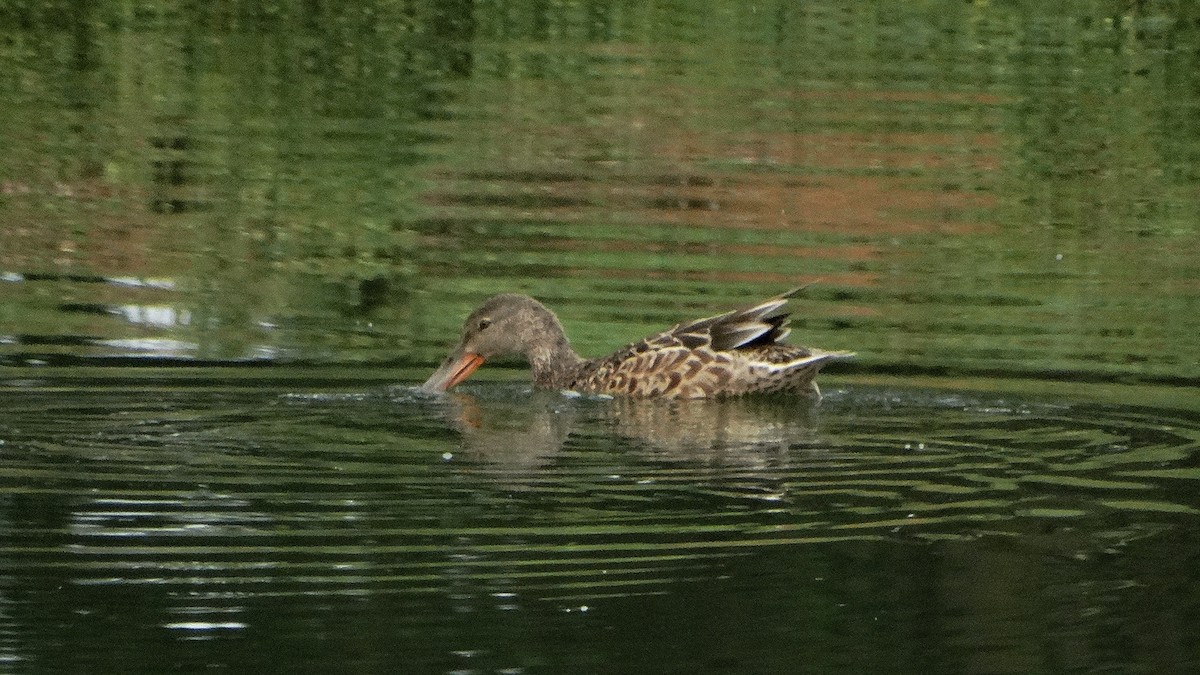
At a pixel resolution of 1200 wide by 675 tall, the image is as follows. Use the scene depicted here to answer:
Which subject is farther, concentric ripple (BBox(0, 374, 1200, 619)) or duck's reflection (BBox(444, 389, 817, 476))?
duck's reflection (BBox(444, 389, 817, 476))

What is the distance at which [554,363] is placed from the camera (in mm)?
11297

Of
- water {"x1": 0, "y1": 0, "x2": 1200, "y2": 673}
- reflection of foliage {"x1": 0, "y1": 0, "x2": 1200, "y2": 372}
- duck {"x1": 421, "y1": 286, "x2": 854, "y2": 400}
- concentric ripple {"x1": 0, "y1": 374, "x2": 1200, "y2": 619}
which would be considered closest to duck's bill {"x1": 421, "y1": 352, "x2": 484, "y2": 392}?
duck {"x1": 421, "y1": 286, "x2": 854, "y2": 400}

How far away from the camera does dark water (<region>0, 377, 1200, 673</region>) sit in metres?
6.60

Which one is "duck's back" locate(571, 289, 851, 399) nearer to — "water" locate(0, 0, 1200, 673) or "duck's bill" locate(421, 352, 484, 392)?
"water" locate(0, 0, 1200, 673)

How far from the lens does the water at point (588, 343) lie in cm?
689

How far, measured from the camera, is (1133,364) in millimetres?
11219

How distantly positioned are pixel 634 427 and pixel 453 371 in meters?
1.40

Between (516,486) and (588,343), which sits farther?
(588,343)

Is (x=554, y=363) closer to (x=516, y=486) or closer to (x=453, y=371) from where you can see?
(x=453, y=371)

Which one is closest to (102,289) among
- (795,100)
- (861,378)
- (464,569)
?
(861,378)

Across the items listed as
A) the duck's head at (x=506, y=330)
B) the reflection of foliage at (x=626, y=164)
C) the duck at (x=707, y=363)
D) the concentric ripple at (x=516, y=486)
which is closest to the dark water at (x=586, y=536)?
the concentric ripple at (x=516, y=486)

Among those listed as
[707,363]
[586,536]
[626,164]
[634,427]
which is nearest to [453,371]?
[707,363]

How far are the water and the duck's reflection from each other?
4cm

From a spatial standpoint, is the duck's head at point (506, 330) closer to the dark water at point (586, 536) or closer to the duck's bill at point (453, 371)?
the duck's bill at point (453, 371)
